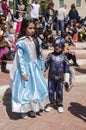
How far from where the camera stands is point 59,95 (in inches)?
224

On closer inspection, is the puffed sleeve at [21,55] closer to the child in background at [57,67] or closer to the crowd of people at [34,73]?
the crowd of people at [34,73]

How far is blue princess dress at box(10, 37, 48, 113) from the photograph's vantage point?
16.8ft

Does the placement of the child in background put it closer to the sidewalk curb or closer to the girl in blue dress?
the girl in blue dress

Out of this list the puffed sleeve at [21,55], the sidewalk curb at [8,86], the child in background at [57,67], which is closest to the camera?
the puffed sleeve at [21,55]

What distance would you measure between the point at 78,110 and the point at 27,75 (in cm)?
142

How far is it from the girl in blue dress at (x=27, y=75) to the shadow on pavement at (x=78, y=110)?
0.82m

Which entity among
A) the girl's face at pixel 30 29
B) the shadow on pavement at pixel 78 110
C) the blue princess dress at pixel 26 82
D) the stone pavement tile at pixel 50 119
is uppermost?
the girl's face at pixel 30 29

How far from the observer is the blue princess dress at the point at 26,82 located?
512cm

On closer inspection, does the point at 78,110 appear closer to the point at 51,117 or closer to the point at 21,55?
the point at 51,117

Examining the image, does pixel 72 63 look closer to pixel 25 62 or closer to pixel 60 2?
pixel 25 62

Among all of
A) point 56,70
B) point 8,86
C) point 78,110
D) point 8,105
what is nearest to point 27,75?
point 56,70

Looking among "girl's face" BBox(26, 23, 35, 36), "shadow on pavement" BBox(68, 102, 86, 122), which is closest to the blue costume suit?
"shadow on pavement" BBox(68, 102, 86, 122)

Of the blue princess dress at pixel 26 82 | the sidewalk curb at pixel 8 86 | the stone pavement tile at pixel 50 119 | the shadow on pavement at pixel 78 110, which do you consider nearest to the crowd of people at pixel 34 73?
the blue princess dress at pixel 26 82

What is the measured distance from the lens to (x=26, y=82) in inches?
203
